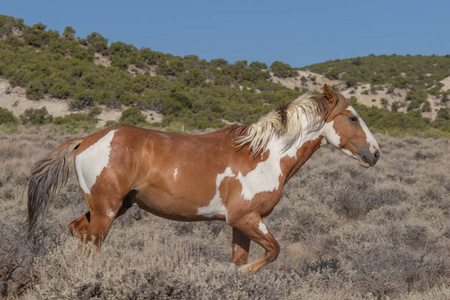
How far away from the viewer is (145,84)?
48.1 metres

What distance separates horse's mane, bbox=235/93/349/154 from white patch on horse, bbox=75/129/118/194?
130 cm

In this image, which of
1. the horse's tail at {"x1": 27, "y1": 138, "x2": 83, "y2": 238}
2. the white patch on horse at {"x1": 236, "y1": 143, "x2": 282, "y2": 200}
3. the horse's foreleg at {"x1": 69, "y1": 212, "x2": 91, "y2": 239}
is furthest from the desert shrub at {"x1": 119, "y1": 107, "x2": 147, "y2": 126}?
the white patch on horse at {"x1": 236, "y1": 143, "x2": 282, "y2": 200}

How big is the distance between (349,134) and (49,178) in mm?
3244

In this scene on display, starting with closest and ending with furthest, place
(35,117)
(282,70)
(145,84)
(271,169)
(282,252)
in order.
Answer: (271,169) < (282,252) < (35,117) < (145,84) < (282,70)

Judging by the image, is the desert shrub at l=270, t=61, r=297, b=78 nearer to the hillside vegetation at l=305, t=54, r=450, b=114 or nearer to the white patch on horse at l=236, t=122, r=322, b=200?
the hillside vegetation at l=305, t=54, r=450, b=114

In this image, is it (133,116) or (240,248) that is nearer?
(240,248)

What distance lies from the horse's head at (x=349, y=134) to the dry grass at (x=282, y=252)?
49.2 inches

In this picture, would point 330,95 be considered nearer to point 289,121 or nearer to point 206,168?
point 289,121

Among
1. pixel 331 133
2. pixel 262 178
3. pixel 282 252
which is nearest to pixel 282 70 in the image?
pixel 282 252

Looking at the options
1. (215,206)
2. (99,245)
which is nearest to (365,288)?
(215,206)

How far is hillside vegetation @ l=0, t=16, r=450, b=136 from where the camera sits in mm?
36938

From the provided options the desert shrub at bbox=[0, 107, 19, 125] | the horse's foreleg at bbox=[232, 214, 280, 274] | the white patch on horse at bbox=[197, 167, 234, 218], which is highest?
the white patch on horse at bbox=[197, 167, 234, 218]

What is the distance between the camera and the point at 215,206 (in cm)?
422

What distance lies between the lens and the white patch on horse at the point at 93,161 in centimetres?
412
